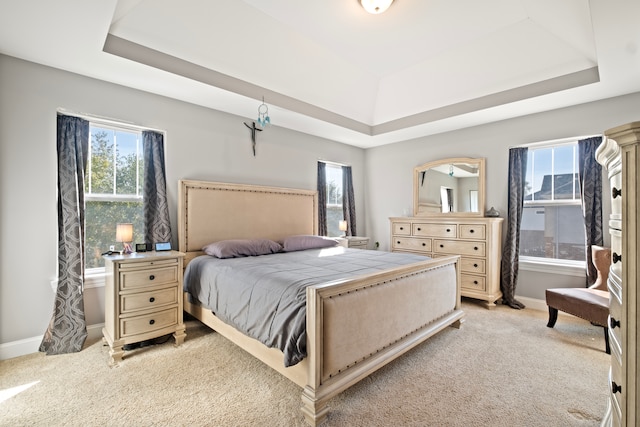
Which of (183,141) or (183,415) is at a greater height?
(183,141)

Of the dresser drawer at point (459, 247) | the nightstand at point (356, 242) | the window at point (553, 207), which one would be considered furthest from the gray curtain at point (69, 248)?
the window at point (553, 207)

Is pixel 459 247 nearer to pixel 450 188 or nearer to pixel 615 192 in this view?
pixel 450 188

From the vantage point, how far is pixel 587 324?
3.31 metres

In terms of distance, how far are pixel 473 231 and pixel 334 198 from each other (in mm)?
2413

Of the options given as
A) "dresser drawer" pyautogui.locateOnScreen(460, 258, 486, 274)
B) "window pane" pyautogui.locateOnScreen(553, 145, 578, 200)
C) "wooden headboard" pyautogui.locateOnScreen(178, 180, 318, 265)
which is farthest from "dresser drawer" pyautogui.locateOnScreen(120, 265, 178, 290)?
"window pane" pyautogui.locateOnScreen(553, 145, 578, 200)

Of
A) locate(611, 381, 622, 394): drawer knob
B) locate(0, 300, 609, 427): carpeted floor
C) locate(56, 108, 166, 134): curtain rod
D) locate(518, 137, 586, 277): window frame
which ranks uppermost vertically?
locate(56, 108, 166, 134): curtain rod

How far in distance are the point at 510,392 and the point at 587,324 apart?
210 centimetres

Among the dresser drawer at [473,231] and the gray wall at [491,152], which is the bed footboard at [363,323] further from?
the gray wall at [491,152]

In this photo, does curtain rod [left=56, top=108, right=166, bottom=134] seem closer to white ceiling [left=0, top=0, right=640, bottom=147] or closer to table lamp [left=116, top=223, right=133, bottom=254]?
white ceiling [left=0, top=0, right=640, bottom=147]

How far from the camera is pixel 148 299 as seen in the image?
264 centimetres

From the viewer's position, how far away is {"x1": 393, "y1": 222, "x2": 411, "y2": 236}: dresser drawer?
4.74m

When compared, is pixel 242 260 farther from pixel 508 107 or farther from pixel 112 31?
pixel 508 107

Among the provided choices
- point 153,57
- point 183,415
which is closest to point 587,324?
point 183,415

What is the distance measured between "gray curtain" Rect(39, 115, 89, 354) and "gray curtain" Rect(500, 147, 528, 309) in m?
4.96
